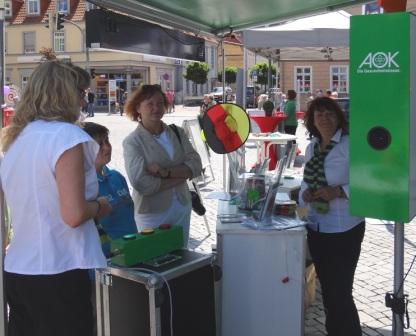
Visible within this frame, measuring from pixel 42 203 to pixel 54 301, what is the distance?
37cm

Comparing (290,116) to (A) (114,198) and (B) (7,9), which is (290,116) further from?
(B) (7,9)

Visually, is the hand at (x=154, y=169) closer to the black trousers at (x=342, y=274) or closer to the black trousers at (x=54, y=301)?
the black trousers at (x=342, y=274)

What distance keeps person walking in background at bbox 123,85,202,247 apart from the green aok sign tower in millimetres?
1340

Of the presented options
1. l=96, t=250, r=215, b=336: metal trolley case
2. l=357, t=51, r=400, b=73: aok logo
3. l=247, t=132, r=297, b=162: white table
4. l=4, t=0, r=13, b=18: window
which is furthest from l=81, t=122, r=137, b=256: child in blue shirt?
l=247, t=132, r=297, b=162: white table

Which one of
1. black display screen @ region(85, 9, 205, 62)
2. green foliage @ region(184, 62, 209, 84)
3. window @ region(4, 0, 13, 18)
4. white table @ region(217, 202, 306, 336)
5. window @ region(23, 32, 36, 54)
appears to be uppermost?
window @ region(23, 32, 36, 54)

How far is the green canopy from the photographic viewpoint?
158 inches

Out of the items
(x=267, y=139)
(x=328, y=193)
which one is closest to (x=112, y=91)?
(x=267, y=139)

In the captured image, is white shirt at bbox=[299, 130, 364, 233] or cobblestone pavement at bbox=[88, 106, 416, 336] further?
cobblestone pavement at bbox=[88, 106, 416, 336]

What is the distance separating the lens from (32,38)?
44.2 meters

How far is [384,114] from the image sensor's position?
91.5 inches

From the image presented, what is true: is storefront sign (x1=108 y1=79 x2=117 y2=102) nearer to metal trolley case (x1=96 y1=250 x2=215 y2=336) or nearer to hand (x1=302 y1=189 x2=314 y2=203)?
hand (x1=302 y1=189 x2=314 y2=203)

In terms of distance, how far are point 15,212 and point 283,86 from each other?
29.8 metres

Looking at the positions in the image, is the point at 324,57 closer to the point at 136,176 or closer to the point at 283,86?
the point at 136,176

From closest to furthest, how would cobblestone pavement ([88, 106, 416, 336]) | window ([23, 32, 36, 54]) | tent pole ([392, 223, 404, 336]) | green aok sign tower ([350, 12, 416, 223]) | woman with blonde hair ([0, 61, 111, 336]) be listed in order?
woman with blonde hair ([0, 61, 111, 336])
green aok sign tower ([350, 12, 416, 223])
tent pole ([392, 223, 404, 336])
cobblestone pavement ([88, 106, 416, 336])
window ([23, 32, 36, 54])
